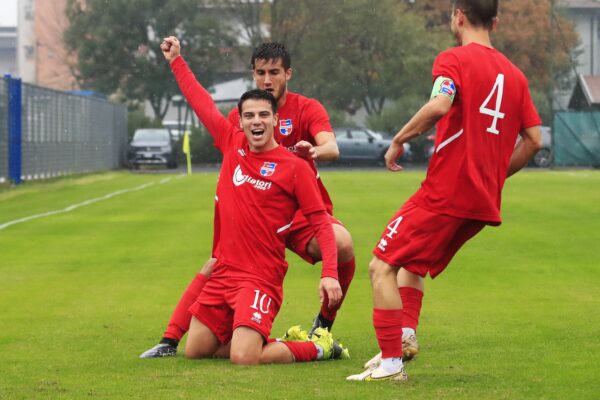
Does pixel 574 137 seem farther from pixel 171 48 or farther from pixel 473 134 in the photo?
pixel 473 134

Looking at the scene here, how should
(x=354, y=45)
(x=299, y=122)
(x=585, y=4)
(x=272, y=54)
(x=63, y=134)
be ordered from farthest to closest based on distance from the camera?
1. (x=585, y=4)
2. (x=354, y=45)
3. (x=63, y=134)
4. (x=299, y=122)
5. (x=272, y=54)

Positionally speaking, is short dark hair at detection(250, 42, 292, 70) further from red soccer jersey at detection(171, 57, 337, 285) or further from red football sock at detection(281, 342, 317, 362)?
red football sock at detection(281, 342, 317, 362)

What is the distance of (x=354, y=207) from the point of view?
79.8 feet

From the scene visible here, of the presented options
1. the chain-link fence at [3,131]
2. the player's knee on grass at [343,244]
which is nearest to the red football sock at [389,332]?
the player's knee on grass at [343,244]

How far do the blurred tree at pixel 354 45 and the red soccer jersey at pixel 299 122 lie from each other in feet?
196

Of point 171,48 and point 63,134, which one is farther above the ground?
point 171,48

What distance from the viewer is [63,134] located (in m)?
41.9

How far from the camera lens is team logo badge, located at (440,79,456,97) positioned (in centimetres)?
693

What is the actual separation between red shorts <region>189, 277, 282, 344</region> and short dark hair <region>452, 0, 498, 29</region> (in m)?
2.13

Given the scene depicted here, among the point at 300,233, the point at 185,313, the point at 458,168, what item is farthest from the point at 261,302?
the point at 458,168

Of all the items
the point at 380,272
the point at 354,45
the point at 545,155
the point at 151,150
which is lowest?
the point at 545,155

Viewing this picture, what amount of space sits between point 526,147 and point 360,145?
49.6m

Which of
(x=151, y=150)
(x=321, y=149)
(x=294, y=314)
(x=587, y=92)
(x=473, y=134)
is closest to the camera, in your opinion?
(x=473, y=134)

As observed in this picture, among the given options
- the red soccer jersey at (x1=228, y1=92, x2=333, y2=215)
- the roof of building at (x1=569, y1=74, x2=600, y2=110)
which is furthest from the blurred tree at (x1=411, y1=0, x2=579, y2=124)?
the red soccer jersey at (x1=228, y1=92, x2=333, y2=215)
